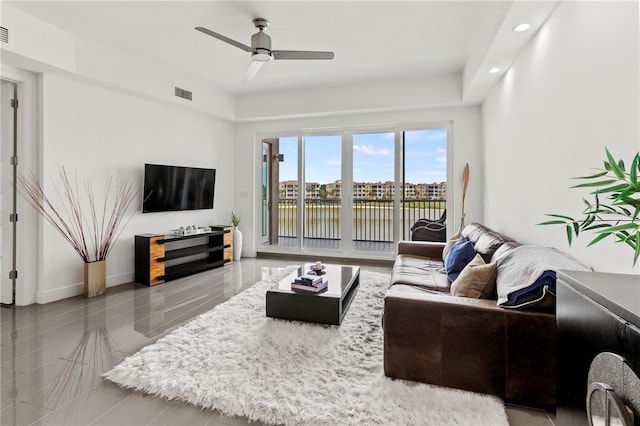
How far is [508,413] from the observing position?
70.0 inches

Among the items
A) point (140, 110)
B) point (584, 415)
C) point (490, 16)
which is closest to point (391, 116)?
point (490, 16)

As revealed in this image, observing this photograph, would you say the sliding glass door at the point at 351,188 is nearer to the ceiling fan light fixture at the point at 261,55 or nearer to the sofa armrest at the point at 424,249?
the sofa armrest at the point at 424,249

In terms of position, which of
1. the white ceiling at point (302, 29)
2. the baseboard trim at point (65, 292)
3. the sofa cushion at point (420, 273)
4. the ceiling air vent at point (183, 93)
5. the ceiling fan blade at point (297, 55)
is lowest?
the baseboard trim at point (65, 292)

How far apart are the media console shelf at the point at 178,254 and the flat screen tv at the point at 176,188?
18.8 inches

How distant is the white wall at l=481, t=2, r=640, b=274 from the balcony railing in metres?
2.01

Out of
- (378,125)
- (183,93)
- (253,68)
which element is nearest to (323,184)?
(378,125)

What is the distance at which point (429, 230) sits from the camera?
197 inches

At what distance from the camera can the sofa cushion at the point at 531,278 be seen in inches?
67.8

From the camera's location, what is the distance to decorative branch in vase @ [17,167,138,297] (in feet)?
11.6

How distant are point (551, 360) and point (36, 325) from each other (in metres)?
3.97

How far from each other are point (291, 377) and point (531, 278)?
1523mm

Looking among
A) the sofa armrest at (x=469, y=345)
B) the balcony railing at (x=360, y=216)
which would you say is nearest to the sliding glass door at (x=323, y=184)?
the balcony railing at (x=360, y=216)

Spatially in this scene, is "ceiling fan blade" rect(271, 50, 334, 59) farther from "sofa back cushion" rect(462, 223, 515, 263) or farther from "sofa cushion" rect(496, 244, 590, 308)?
"sofa cushion" rect(496, 244, 590, 308)

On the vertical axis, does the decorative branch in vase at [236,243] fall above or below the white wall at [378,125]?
below
